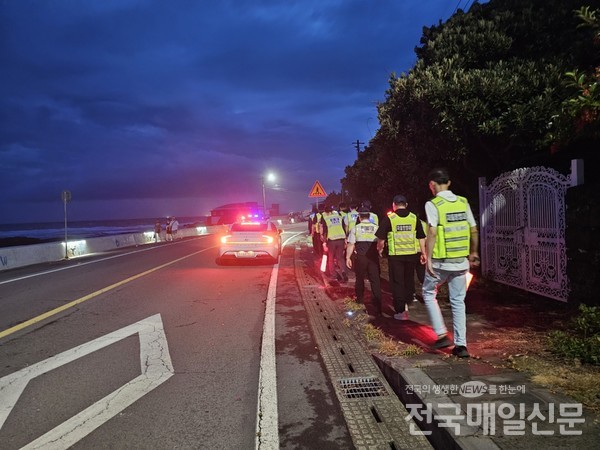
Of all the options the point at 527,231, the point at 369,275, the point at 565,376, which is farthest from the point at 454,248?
the point at 527,231

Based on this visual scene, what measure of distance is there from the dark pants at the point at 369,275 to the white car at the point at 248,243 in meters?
6.26

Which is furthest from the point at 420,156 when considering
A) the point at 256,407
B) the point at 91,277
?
the point at 91,277

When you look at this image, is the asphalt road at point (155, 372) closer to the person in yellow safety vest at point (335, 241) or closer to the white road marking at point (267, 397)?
the white road marking at point (267, 397)

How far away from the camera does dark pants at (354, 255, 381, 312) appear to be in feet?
22.6

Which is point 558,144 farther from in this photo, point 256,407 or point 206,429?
point 206,429

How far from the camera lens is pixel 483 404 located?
3.39 meters

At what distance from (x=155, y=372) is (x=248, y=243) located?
8.81 metres

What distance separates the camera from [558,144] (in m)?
5.59

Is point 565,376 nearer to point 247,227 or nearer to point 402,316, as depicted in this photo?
point 402,316

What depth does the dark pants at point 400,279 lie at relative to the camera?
6.46 metres

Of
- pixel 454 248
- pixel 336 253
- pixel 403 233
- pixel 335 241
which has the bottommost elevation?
pixel 336 253

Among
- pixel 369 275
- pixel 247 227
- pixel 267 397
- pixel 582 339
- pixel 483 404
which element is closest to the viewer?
pixel 483 404

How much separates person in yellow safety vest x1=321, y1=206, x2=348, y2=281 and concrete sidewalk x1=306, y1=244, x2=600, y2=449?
5323mm

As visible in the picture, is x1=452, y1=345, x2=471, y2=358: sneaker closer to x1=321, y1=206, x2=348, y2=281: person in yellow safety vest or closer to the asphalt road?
the asphalt road
